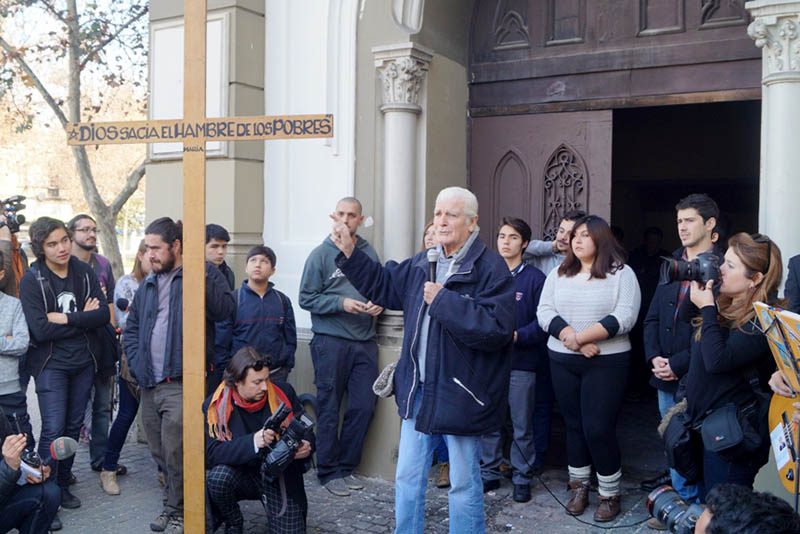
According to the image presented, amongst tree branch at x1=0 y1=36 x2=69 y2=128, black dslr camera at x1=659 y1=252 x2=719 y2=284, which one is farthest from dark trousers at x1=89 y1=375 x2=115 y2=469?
tree branch at x1=0 y1=36 x2=69 y2=128

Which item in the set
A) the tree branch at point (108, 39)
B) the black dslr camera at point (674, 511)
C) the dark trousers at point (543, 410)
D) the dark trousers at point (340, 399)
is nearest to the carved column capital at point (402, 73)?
the dark trousers at point (340, 399)

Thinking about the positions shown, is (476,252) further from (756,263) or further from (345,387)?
(345,387)

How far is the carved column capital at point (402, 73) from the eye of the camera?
244 inches

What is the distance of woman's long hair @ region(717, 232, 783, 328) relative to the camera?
3.90 m

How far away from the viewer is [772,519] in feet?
7.43

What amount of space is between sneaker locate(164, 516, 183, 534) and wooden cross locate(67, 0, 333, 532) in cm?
82

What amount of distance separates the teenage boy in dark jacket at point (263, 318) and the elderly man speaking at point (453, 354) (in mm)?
1625

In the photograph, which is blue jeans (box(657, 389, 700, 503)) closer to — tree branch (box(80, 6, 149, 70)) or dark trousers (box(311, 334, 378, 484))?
dark trousers (box(311, 334, 378, 484))

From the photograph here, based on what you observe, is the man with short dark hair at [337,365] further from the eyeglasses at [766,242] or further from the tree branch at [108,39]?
the tree branch at [108,39]

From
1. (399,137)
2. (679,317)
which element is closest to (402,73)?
(399,137)

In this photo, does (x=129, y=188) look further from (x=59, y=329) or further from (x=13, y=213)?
(x=59, y=329)

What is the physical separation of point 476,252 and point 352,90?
8.70 ft

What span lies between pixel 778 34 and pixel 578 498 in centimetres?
296

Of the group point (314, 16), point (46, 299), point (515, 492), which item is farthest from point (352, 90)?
point (515, 492)
